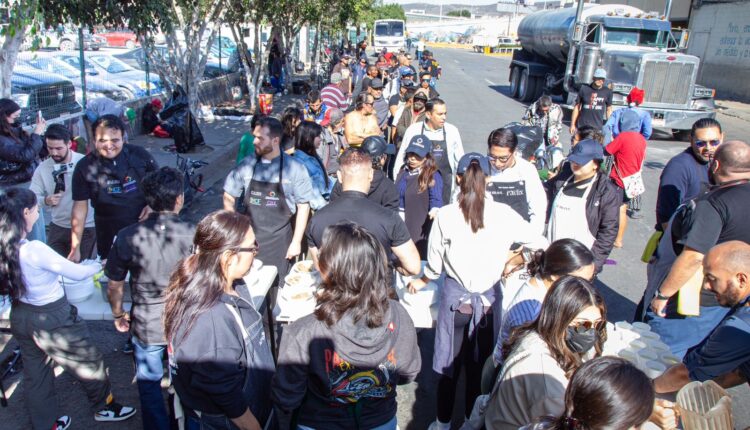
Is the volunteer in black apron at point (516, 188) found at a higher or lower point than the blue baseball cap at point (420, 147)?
lower

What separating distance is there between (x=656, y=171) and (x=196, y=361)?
11.1 meters

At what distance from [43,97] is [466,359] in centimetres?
869

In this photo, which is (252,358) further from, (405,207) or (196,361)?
(405,207)

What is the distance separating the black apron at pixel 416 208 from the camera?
4.93 m

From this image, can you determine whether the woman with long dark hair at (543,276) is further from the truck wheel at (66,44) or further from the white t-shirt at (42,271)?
the truck wheel at (66,44)

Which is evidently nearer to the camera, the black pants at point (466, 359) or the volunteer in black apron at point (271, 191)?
the black pants at point (466, 359)

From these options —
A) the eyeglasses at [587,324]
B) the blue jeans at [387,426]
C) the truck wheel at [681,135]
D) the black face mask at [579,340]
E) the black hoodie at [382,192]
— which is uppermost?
the eyeglasses at [587,324]

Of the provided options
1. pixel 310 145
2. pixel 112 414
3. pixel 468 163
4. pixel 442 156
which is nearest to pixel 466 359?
pixel 468 163

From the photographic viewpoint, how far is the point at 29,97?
9141 mm

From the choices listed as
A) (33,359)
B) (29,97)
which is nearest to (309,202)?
(33,359)

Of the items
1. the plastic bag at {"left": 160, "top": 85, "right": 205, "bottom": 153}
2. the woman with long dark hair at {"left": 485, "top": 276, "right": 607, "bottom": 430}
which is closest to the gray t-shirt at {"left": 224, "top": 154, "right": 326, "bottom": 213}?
the woman with long dark hair at {"left": 485, "top": 276, "right": 607, "bottom": 430}

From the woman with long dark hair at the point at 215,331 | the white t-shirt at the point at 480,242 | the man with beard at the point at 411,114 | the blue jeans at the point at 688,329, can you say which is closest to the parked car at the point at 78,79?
the man with beard at the point at 411,114

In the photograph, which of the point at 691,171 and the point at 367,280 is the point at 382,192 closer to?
the point at 367,280

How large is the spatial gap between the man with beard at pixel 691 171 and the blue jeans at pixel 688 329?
1.42 meters
